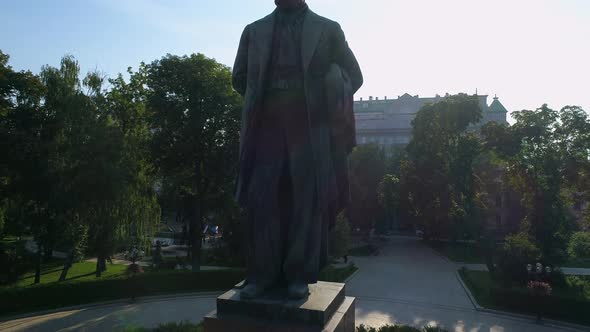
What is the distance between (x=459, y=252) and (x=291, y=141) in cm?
3237

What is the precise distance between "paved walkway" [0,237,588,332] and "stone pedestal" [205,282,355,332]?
413 inches

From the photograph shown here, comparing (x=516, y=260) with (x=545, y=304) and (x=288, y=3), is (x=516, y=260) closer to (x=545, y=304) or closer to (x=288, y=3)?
(x=545, y=304)

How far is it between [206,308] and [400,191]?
24139 millimetres

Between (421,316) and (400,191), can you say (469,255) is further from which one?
(421,316)

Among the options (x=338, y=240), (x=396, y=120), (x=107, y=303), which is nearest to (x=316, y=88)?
(x=107, y=303)

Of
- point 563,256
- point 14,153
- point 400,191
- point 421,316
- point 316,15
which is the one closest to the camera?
point 316,15

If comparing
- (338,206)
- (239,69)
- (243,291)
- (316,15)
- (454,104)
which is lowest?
(243,291)

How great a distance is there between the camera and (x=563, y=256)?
24500 millimetres

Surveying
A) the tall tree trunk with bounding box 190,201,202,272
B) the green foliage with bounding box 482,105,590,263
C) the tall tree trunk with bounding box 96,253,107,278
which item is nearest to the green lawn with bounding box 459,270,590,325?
the green foliage with bounding box 482,105,590,263

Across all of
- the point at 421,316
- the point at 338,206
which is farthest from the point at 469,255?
the point at 338,206

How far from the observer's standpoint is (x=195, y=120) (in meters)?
22.0

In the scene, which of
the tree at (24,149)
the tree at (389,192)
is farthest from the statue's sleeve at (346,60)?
the tree at (389,192)

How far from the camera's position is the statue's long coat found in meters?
5.06

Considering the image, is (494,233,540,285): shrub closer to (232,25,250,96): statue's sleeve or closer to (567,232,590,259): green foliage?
(567,232,590,259): green foliage
